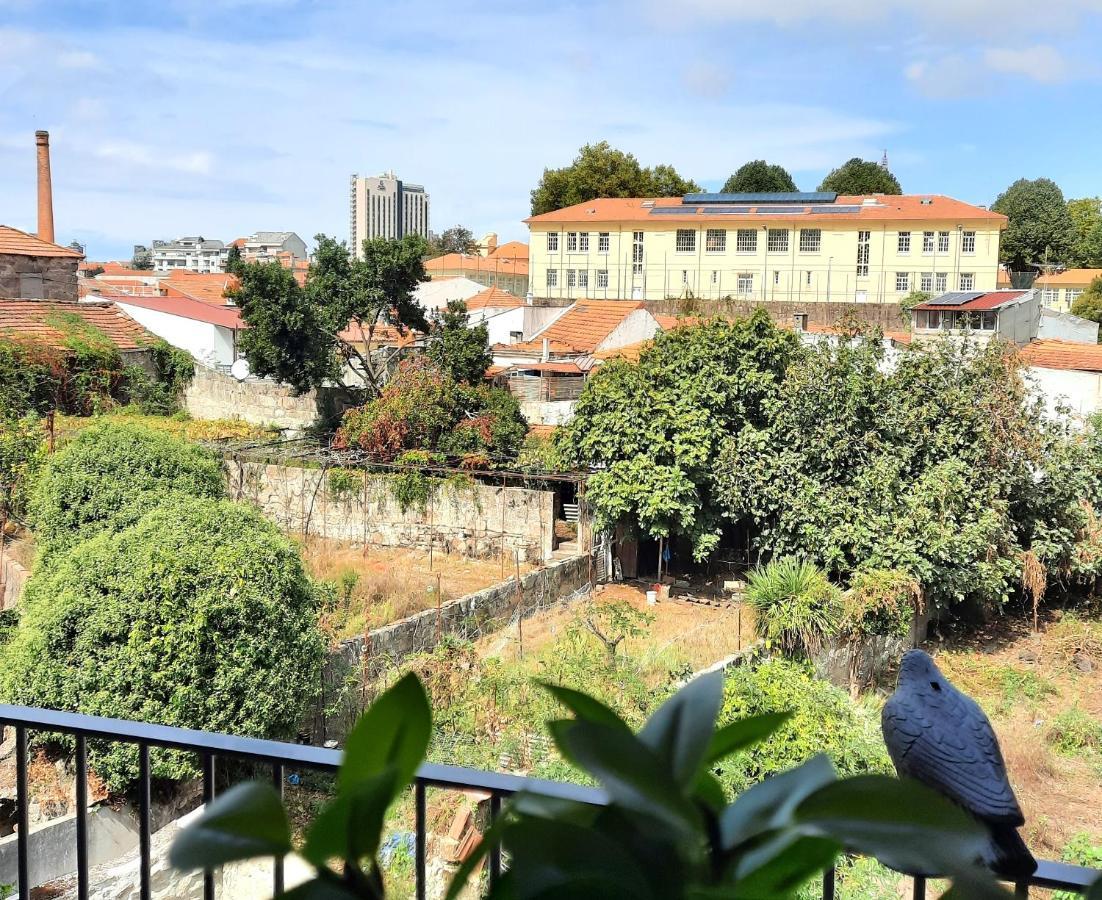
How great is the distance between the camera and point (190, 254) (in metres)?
103

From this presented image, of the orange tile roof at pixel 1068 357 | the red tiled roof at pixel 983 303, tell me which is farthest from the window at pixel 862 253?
→ the orange tile roof at pixel 1068 357

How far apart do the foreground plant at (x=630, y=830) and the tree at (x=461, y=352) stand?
1540 centimetres

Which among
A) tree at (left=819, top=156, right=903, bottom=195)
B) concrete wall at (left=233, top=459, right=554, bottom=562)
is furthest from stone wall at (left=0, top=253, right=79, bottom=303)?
tree at (left=819, top=156, right=903, bottom=195)

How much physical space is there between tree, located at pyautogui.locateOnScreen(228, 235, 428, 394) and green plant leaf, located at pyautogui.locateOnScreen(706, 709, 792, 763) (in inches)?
658

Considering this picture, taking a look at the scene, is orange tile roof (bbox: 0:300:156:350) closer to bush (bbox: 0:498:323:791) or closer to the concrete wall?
the concrete wall

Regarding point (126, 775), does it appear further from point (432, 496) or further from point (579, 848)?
point (432, 496)

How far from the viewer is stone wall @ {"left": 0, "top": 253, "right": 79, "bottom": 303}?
19.3 m

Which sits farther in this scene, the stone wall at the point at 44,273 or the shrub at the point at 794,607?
the stone wall at the point at 44,273

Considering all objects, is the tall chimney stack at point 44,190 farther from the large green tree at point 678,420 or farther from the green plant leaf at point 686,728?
the green plant leaf at point 686,728

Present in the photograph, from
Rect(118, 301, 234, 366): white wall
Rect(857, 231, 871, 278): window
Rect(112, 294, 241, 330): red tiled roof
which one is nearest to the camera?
Rect(118, 301, 234, 366): white wall

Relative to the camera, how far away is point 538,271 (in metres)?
34.2

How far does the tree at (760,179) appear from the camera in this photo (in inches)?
1693

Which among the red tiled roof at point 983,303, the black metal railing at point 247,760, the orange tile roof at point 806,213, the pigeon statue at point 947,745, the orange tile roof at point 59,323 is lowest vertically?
the pigeon statue at point 947,745

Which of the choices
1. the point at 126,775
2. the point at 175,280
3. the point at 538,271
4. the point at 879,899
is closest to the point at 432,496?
the point at 126,775
